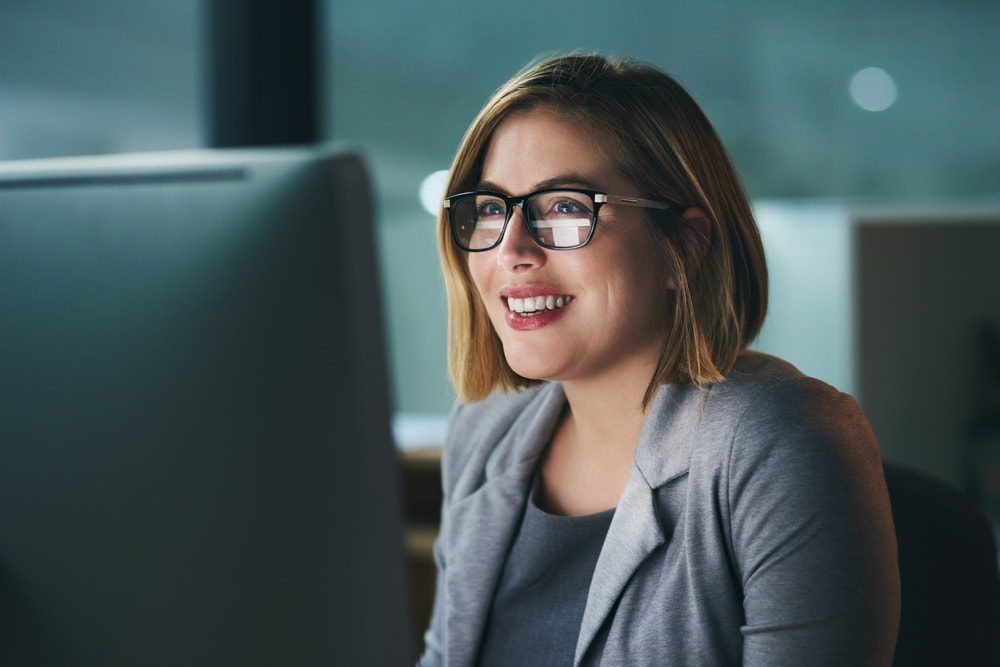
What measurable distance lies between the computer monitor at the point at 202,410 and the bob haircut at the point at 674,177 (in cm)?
64

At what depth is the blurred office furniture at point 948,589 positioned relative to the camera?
107 centimetres

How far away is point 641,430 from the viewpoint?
1.18m

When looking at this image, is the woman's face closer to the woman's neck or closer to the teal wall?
the woman's neck

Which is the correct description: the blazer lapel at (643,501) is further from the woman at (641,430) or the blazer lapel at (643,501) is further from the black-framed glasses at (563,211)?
the black-framed glasses at (563,211)

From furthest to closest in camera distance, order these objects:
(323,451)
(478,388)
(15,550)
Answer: (478,388) → (15,550) → (323,451)

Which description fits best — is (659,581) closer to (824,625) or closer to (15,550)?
(824,625)

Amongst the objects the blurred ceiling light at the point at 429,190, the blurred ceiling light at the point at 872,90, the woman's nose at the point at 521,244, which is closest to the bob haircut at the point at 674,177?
the woman's nose at the point at 521,244

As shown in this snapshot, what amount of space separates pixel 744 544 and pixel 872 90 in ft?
11.2

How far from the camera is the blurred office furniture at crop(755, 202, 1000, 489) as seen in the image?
3238 millimetres

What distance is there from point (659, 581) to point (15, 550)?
670mm

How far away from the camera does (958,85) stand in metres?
3.86

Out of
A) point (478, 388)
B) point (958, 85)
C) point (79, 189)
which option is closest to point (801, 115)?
point (958, 85)

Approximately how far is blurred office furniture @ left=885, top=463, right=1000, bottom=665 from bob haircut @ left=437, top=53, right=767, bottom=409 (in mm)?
274

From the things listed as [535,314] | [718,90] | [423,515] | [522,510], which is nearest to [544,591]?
[522,510]
